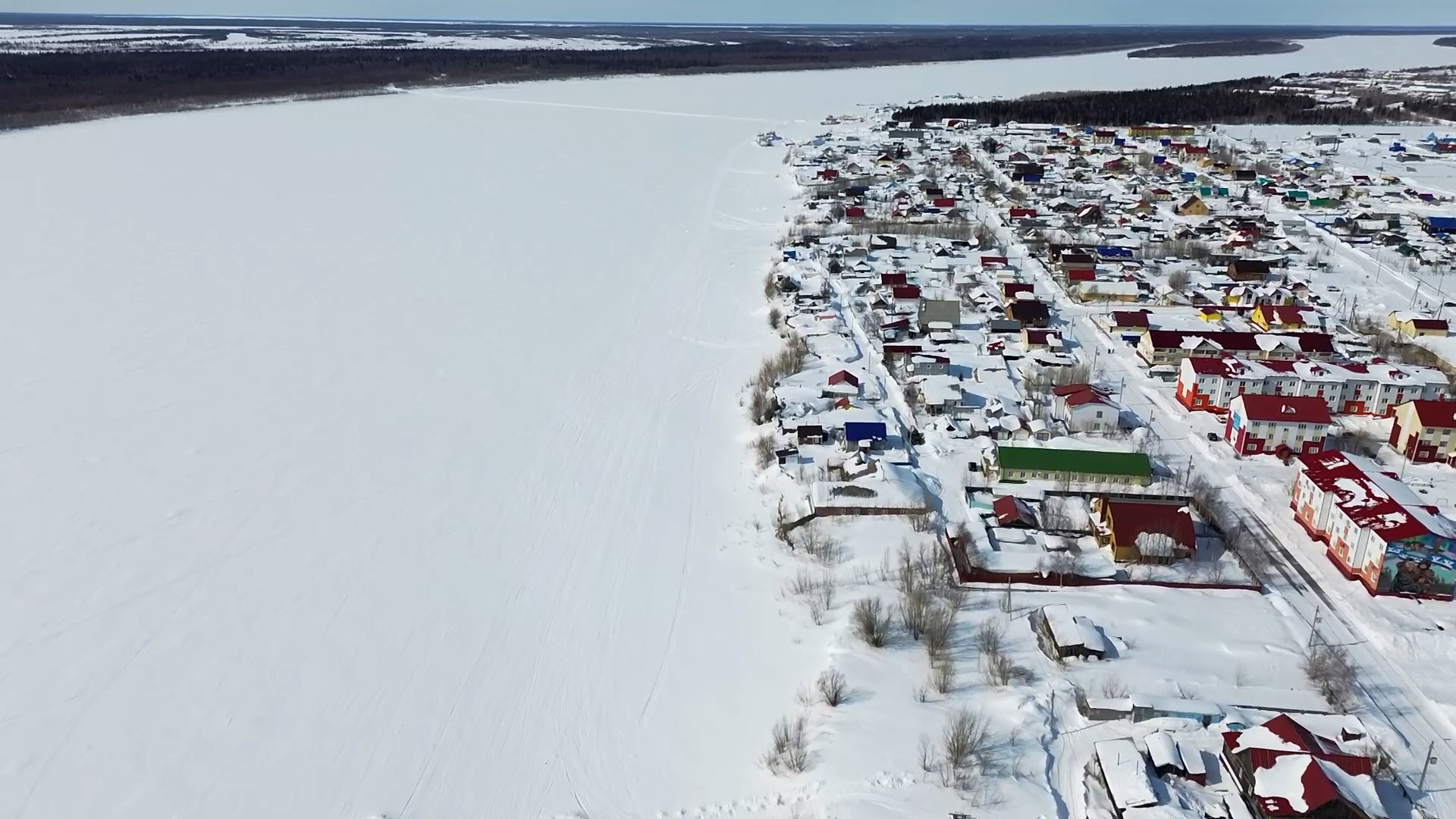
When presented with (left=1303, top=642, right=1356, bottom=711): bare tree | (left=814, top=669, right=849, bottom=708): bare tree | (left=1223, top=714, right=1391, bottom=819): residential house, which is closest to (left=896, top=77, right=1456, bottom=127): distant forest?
(left=1303, top=642, right=1356, bottom=711): bare tree

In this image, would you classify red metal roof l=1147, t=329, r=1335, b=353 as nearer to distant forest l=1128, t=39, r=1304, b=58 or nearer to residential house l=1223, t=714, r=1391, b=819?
residential house l=1223, t=714, r=1391, b=819

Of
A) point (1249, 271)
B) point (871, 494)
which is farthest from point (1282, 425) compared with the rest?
point (1249, 271)

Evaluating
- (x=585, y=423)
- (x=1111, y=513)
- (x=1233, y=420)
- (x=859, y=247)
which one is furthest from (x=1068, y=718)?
(x=859, y=247)

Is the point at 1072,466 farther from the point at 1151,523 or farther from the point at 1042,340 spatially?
the point at 1042,340

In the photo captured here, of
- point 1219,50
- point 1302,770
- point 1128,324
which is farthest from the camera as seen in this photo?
point 1219,50

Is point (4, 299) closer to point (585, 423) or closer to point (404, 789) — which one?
point (585, 423)

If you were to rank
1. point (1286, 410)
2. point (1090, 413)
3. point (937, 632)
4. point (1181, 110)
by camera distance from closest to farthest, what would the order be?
point (937, 632) → point (1286, 410) → point (1090, 413) → point (1181, 110)
